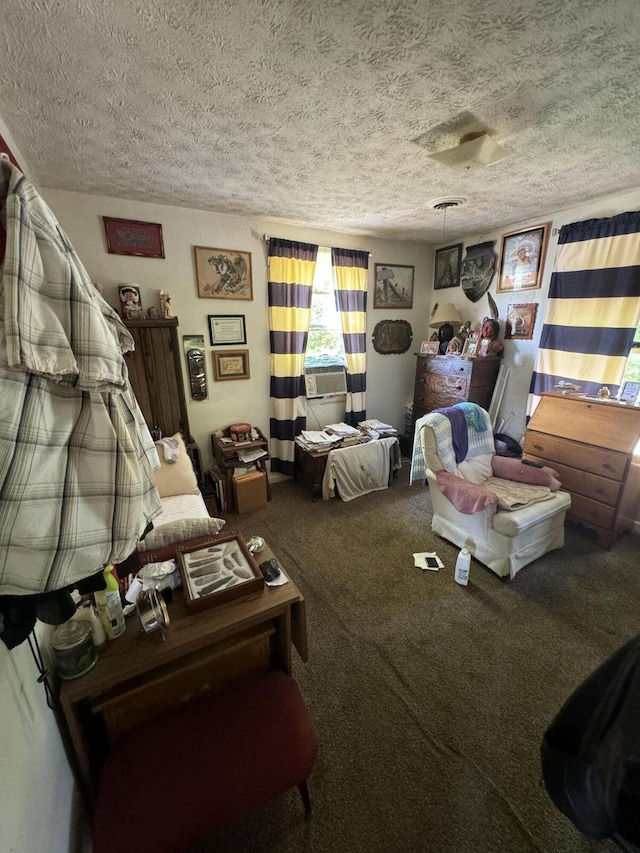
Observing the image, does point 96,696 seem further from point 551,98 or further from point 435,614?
point 551,98

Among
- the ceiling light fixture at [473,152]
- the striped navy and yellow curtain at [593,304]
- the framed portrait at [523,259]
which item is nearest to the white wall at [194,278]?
the framed portrait at [523,259]

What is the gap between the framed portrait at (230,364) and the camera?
3021mm

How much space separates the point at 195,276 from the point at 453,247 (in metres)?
2.79

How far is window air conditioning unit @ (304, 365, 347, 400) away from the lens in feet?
11.5

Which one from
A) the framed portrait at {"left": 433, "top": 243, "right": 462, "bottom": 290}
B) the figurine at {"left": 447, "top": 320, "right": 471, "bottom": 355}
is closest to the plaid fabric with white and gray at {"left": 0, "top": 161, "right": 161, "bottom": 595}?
the figurine at {"left": 447, "top": 320, "right": 471, "bottom": 355}

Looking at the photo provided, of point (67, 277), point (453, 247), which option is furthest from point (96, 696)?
point (453, 247)

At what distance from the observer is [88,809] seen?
103 centimetres

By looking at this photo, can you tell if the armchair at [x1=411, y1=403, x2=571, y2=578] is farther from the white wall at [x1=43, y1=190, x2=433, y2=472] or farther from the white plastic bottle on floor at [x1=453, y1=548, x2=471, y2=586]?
the white wall at [x1=43, y1=190, x2=433, y2=472]

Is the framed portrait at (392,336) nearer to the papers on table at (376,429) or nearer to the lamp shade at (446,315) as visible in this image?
the lamp shade at (446,315)

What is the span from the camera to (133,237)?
253 centimetres

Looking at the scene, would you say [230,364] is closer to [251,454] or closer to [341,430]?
A: [251,454]

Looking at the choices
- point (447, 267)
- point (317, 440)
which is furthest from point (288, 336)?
point (447, 267)

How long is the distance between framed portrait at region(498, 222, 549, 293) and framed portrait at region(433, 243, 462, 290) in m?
0.52

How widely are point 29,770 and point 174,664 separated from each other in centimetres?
35
